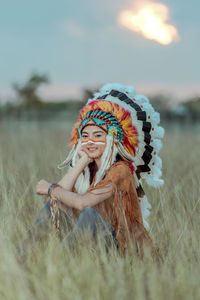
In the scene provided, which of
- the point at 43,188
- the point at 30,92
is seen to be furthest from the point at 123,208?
the point at 30,92

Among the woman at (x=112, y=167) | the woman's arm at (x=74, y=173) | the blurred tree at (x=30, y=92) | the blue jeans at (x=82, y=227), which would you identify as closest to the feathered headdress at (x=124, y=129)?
the woman at (x=112, y=167)

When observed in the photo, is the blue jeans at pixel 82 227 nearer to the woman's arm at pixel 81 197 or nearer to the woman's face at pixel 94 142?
the woman's arm at pixel 81 197

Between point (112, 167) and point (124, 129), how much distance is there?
27 cm

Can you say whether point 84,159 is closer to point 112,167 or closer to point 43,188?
point 112,167

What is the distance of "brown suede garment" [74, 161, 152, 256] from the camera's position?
2.37 m

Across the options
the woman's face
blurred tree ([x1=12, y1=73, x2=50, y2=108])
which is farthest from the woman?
blurred tree ([x1=12, y1=73, x2=50, y2=108])

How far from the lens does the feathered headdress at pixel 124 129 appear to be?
248cm

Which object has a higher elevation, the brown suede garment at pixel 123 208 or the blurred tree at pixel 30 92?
the blurred tree at pixel 30 92

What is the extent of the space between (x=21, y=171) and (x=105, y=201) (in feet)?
5.87

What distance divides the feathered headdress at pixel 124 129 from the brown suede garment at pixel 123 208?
9cm

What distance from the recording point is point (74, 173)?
2449 mm

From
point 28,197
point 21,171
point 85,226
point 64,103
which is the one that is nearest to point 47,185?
point 85,226

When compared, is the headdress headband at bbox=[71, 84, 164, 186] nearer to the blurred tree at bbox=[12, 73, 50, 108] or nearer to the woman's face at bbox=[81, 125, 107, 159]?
the woman's face at bbox=[81, 125, 107, 159]

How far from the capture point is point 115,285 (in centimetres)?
194
